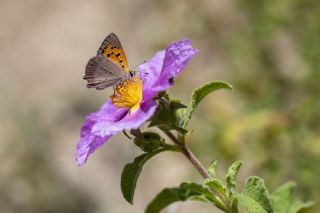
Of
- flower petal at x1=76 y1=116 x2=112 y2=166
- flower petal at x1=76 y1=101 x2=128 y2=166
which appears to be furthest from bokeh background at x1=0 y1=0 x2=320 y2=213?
flower petal at x1=76 y1=116 x2=112 y2=166

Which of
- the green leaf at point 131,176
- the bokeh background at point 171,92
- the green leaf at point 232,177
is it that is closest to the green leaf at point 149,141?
the green leaf at point 131,176

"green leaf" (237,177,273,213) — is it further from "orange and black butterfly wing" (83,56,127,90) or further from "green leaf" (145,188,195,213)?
"orange and black butterfly wing" (83,56,127,90)

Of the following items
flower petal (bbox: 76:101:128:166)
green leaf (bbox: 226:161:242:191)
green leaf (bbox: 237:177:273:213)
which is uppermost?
flower petal (bbox: 76:101:128:166)

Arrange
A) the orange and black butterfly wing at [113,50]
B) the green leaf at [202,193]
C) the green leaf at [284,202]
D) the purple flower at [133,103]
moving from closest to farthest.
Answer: the green leaf at [202,193] < the purple flower at [133,103] < the orange and black butterfly wing at [113,50] < the green leaf at [284,202]

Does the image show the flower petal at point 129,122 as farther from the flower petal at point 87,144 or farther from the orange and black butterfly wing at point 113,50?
the orange and black butterfly wing at point 113,50

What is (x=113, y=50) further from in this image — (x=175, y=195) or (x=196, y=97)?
(x=175, y=195)

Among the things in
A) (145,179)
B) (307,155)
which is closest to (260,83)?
(307,155)

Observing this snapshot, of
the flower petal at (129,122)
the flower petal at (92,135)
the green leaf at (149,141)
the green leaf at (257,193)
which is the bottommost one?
the green leaf at (257,193)
